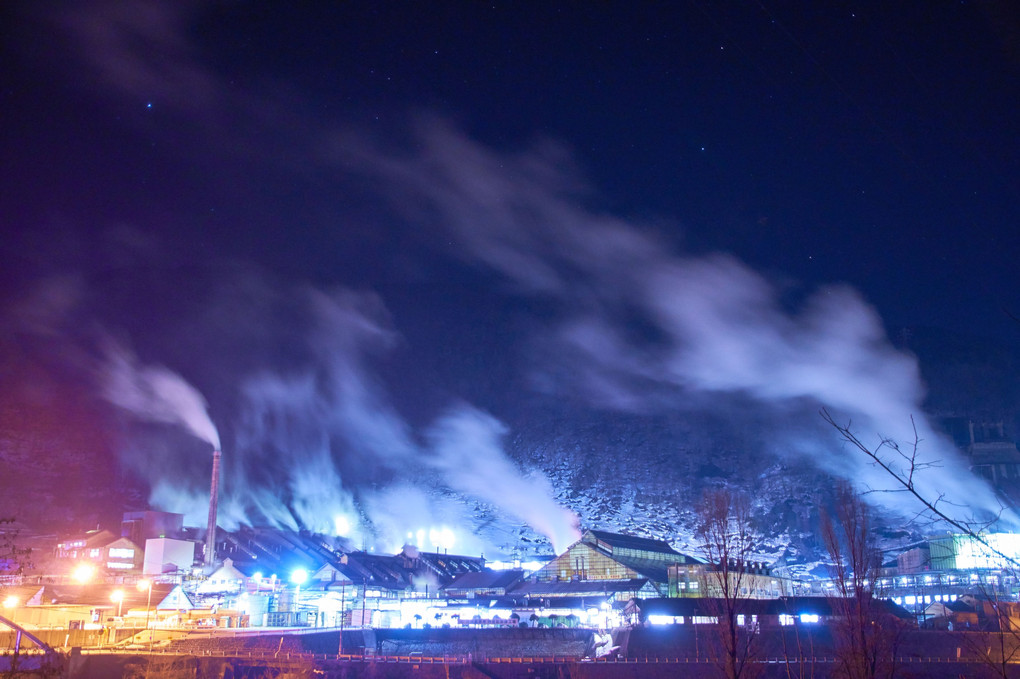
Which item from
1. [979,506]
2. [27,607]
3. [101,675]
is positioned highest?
[979,506]

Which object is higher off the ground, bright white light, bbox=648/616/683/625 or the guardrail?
bright white light, bbox=648/616/683/625

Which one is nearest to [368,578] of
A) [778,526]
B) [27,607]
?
[27,607]

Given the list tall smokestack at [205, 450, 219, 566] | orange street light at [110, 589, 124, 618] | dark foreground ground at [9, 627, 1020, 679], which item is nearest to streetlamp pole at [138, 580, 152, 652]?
orange street light at [110, 589, 124, 618]

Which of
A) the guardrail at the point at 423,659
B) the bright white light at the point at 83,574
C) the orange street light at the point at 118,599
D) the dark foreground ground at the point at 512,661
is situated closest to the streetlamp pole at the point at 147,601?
the orange street light at the point at 118,599

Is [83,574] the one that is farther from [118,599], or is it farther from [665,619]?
[665,619]

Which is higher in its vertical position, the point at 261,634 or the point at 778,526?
the point at 778,526

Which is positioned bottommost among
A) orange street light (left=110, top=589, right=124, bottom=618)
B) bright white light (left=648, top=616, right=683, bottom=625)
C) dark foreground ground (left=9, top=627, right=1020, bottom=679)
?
dark foreground ground (left=9, top=627, right=1020, bottom=679)

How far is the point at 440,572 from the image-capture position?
73.9 m

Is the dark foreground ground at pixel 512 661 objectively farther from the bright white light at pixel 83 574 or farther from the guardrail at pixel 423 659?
the bright white light at pixel 83 574

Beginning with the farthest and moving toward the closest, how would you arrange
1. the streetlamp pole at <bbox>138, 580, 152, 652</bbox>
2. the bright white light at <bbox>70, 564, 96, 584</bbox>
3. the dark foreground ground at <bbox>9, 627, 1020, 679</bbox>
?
the bright white light at <bbox>70, 564, 96, 584</bbox> → the streetlamp pole at <bbox>138, 580, 152, 652</bbox> → the dark foreground ground at <bbox>9, 627, 1020, 679</bbox>

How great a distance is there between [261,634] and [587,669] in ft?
66.9

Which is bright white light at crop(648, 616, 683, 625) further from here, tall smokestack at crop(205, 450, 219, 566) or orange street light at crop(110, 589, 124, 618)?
tall smokestack at crop(205, 450, 219, 566)

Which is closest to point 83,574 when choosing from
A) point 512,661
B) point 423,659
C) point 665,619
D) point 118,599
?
point 118,599

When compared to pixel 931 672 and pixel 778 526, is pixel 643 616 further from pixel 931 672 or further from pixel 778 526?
pixel 778 526
